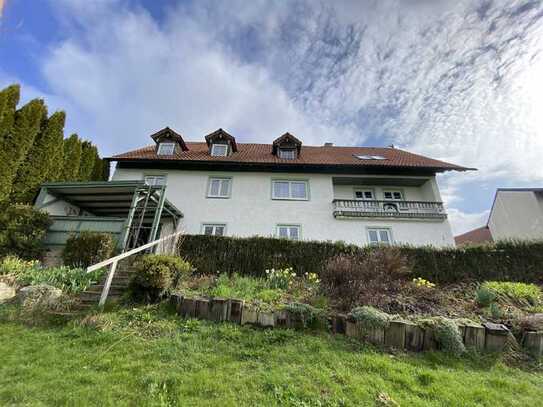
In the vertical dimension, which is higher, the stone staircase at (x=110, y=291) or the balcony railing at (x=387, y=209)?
the balcony railing at (x=387, y=209)

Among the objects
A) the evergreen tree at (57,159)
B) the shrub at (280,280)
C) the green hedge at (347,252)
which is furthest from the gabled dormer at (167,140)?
the shrub at (280,280)

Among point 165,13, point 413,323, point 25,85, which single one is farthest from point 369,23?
point 25,85

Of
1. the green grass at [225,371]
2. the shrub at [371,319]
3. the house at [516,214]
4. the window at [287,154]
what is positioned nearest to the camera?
the green grass at [225,371]

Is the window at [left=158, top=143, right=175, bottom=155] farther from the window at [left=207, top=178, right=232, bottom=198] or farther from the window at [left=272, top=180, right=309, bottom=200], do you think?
the window at [left=272, top=180, right=309, bottom=200]

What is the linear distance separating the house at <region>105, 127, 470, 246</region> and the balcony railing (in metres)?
0.05

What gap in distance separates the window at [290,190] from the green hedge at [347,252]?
15.9 feet

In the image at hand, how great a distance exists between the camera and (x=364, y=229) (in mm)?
12930

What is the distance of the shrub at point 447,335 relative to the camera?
12.5 feet

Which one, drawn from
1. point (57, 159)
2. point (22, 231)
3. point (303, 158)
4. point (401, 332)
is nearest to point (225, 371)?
point (401, 332)

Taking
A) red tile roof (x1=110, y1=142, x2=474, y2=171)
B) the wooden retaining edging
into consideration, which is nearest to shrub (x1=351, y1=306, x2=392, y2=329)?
the wooden retaining edging

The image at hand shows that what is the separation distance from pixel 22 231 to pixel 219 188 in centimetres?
828

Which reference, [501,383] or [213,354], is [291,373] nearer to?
[213,354]

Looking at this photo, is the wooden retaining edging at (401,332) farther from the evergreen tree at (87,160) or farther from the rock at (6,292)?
the evergreen tree at (87,160)

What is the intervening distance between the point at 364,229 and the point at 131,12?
13203 millimetres
